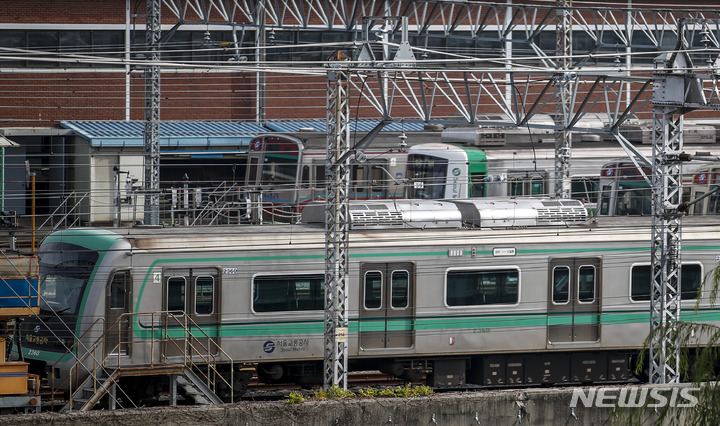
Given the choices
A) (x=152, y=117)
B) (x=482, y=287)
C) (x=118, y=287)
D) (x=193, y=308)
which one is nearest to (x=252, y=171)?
(x=152, y=117)

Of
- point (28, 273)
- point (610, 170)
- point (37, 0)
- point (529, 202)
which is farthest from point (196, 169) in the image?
point (28, 273)

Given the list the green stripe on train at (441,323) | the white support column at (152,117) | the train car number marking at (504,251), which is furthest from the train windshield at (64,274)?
the white support column at (152,117)

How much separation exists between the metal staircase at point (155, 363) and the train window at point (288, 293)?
3.52 ft

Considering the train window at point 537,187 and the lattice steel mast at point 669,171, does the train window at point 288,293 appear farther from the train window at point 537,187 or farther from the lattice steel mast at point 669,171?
the train window at point 537,187

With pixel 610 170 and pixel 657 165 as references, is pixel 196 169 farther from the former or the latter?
pixel 657 165

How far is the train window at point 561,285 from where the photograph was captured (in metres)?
18.8

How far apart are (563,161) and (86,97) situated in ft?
63.0

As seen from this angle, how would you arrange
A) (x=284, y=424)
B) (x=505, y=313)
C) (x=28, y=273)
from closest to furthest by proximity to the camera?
(x=284, y=424)
(x=28, y=273)
(x=505, y=313)

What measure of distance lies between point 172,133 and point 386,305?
1847cm

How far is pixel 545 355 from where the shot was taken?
19406mm

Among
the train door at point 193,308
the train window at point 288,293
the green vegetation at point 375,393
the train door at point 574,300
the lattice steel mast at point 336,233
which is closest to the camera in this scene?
the green vegetation at point 375,393

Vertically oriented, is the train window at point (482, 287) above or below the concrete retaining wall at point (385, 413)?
above

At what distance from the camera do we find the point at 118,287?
16.8 metres

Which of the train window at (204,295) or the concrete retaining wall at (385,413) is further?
the train window at (204,295)
